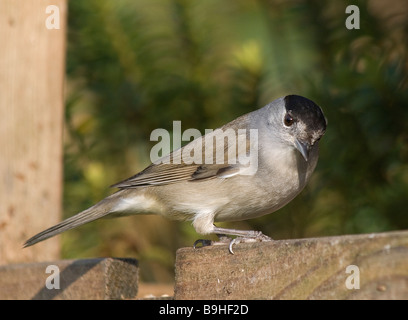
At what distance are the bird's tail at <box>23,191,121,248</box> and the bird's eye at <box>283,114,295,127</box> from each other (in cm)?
113

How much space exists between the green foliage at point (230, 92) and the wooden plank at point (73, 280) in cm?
169

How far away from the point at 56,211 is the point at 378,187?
238cm

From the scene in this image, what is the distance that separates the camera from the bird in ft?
11.0

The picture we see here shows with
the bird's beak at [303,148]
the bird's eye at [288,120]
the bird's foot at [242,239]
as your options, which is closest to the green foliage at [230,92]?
the bird's eye at [288,120]

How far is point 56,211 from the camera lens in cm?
416

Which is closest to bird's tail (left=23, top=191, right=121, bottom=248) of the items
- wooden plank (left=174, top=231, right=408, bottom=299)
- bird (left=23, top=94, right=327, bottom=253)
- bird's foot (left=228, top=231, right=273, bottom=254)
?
bird (left=23, top=94, right=327, bottom=253)

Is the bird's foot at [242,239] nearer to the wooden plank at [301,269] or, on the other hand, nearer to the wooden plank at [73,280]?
the wooden plank at [301,269]

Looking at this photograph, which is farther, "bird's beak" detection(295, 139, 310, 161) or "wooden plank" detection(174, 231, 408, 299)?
"bird's beak" detection(295, 139, 310, 161)

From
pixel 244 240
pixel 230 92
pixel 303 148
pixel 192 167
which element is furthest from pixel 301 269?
pixel 230 92

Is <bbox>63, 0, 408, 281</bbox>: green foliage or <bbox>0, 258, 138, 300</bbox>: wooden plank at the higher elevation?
<bbox>63, 0, 408, 281</bbox>: green foliage

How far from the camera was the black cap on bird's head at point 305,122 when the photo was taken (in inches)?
127

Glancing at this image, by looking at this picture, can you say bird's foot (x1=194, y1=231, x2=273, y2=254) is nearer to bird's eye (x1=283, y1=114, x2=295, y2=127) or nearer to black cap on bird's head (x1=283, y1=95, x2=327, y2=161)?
black cap on bird's head (x1=283, y1=95, x2=327, y2=161)
